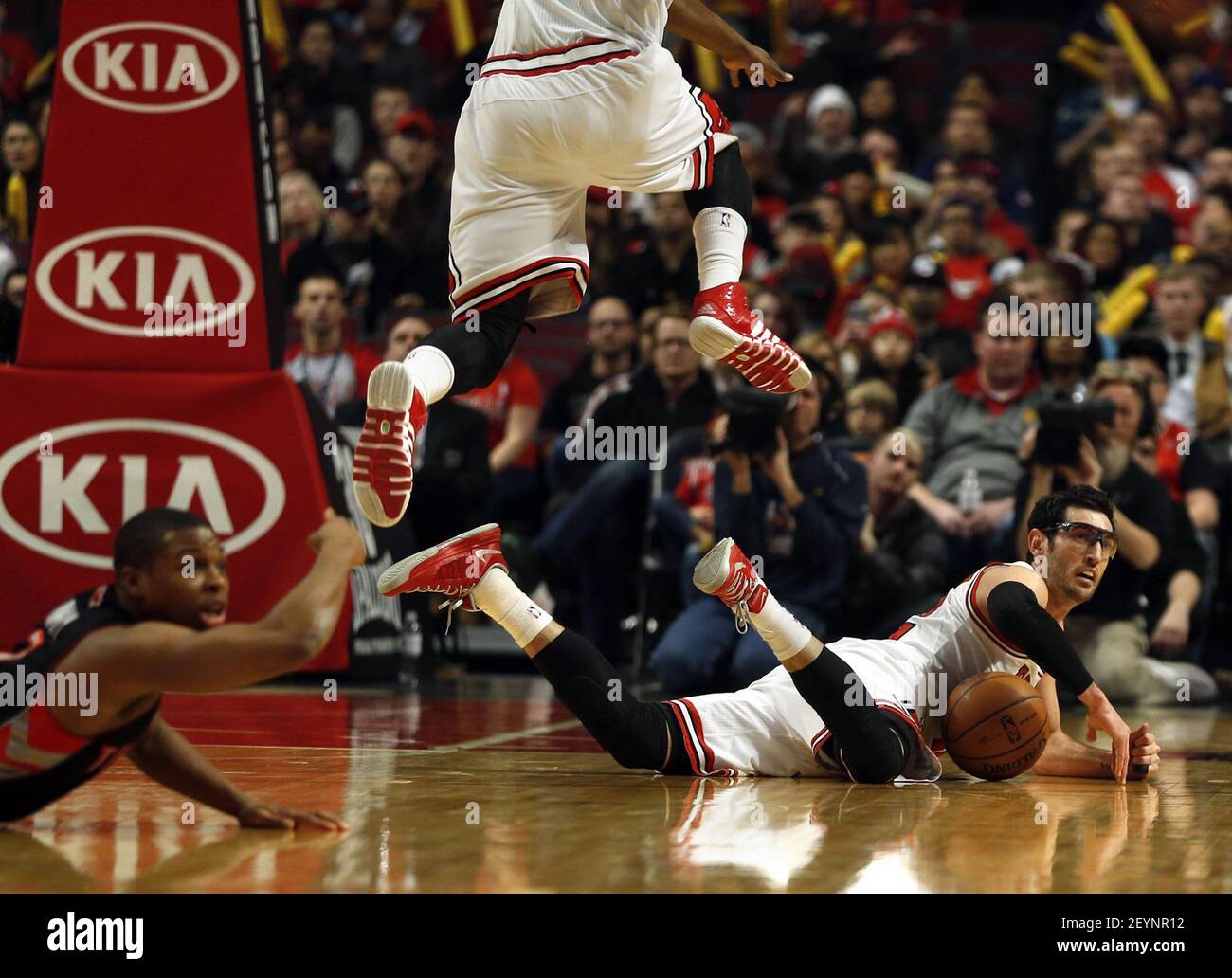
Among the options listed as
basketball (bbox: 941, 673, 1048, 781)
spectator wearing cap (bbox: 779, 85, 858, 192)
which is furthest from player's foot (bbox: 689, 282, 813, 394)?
spectator wearing cap (bbox: 779, 85, 858, 192)

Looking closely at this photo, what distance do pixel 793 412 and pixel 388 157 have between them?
553 centimetres

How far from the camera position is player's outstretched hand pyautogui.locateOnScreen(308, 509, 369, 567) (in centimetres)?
365

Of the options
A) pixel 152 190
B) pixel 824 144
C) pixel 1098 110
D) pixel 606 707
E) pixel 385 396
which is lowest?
pixel 606 707

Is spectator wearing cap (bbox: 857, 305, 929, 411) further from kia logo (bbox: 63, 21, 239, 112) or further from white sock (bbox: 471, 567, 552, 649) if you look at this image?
white sock (bbox: 471, 567, 552, 649)

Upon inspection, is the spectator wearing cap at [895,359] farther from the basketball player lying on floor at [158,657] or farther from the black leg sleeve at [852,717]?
the basketball player lying on floor at [158,657]

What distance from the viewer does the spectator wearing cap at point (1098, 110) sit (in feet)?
41.7

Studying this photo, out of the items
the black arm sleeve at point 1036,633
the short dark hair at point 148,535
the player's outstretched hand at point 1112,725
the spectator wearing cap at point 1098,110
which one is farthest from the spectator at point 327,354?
the spectator wearing cap at point 1098,110

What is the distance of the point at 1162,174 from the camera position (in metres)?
11.8

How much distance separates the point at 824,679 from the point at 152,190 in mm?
3796

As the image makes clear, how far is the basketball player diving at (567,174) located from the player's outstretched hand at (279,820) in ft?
2.85

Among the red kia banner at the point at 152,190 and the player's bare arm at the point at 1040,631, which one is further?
the red kia banner at the point at 152,190

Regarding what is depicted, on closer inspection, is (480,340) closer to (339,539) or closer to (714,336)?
(714,336)

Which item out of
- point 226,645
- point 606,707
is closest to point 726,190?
point 606,707
